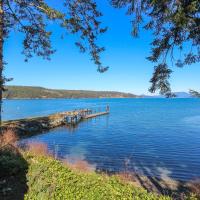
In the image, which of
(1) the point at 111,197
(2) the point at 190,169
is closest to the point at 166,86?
(1) the point at 111,197

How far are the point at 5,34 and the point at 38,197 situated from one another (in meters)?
7.59

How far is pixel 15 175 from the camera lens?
8.45m

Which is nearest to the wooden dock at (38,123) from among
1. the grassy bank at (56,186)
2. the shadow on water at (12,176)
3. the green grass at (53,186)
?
the shadow on water at (12,176)

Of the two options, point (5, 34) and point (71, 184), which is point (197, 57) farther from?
point (5, 34)

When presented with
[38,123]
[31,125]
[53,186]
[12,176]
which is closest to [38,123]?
[38,123]

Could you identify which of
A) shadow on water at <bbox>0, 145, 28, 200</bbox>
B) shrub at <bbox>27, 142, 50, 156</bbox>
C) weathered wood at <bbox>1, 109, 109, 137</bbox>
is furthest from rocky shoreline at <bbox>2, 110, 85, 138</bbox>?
shadow on water at <bbox>0, 145, 28, 200</bbox>

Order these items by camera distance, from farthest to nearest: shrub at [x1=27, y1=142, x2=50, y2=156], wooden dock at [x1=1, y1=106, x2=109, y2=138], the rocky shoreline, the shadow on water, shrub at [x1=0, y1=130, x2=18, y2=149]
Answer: wooden dock at [x1=1, y1=106, x2=109, y2=138], the rocky shoreline, shrub at [x1=27, y1=142, x2=50, y2=156], shrub at [x1=0, y1=130, x2=18, y2=149], the shadow on water

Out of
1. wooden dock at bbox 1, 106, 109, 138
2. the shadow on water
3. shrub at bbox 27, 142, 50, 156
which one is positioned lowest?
wooden dock at bbox 1, 106, 109, 138

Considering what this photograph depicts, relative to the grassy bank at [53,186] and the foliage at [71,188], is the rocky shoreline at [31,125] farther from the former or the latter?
the foliage at [71,188]

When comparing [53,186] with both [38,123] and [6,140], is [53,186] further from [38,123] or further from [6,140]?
[38,123]

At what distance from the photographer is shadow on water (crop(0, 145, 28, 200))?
722cm

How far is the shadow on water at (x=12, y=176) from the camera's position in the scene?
722 centimetres

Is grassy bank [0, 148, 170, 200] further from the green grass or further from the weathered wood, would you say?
the weathered wood

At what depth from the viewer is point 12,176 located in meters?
8.36
